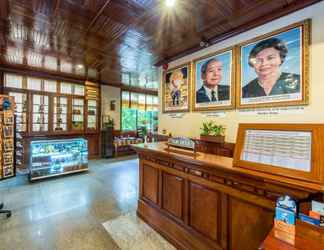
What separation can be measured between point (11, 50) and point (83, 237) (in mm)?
4135

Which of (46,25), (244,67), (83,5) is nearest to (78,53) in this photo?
(46,25)

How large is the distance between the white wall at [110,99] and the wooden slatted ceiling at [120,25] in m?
3.19

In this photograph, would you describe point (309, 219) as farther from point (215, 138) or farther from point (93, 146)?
point (93, 146)

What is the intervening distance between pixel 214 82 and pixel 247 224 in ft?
6.33

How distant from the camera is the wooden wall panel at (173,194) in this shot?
207 centimetres

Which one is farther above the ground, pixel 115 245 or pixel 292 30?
pixel 292 30

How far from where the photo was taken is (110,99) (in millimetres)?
7281

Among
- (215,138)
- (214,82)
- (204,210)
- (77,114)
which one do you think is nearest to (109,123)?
(77,114)

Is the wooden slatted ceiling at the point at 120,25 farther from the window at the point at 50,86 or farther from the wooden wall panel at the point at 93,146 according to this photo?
the wooden wall panel at the point at 93,146

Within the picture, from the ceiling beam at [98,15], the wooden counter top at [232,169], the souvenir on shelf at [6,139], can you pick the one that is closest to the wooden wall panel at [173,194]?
the wooden counter top at [232,169]

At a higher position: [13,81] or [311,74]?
[13,81]

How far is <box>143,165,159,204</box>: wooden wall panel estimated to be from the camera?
2.44 meters

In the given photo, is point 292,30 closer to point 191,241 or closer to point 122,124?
point 191,241

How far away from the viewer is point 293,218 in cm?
101
